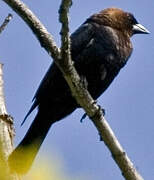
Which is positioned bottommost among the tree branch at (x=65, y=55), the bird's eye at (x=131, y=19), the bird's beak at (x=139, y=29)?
the tree branch at (x=65, y=55)

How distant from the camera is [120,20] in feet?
15.4

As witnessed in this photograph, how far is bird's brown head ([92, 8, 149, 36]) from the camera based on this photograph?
4.52 m

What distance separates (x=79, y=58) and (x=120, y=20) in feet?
2.81

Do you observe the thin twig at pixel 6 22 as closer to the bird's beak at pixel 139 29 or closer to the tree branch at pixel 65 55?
the tree branch at pixel 65 55

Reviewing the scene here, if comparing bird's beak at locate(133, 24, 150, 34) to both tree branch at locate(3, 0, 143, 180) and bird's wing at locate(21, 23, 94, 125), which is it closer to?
bird's wing at locate(21, 23, 94, 125)

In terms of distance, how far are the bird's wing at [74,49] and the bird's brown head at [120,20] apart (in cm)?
21

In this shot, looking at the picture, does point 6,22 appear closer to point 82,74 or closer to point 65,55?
point 65,55

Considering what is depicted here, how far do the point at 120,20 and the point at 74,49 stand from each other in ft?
2.66

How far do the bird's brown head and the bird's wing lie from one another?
21 cm

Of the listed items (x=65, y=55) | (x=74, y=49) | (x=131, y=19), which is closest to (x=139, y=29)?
(x=131, y=19)

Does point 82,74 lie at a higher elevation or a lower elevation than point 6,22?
lower

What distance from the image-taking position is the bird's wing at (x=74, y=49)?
3973 mm

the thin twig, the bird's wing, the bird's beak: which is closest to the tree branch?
the thin twig

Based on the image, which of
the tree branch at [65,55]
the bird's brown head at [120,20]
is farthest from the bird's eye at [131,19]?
the tree branch at [65,55]
